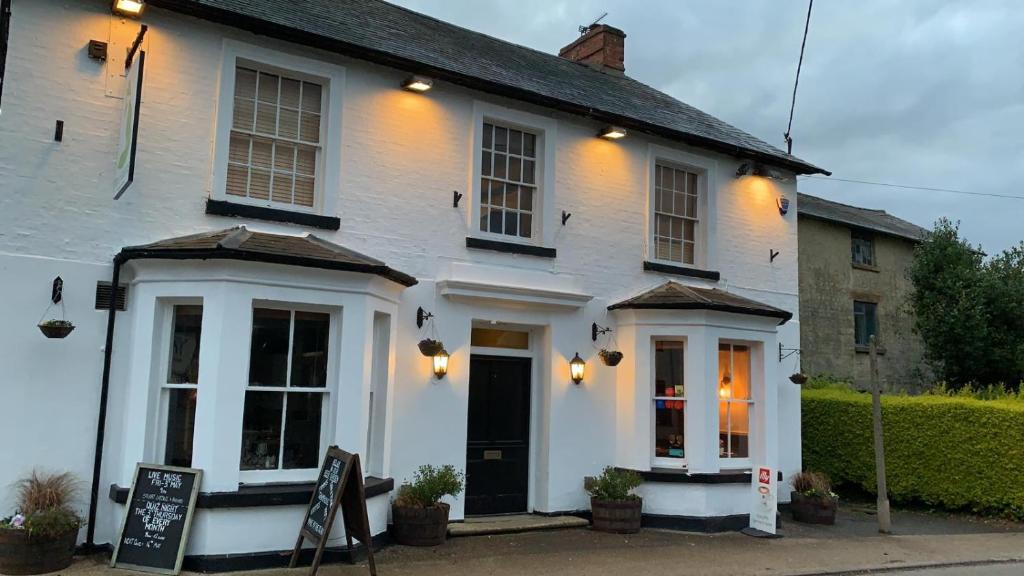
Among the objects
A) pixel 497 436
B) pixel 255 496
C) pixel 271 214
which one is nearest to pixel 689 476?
pixel 497 436

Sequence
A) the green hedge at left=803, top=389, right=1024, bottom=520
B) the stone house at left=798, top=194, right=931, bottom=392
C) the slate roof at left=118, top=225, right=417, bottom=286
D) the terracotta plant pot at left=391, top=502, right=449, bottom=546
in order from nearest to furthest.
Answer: the slate roof at left=118, top=225, right=417, bottom=286
the terracotta plant pot at left=391, top=502, right=449, bottom=546
the green hedge at left=803, top=389, right=1024, bottom=520
the stone house at left=798, top=194, right=931, bottom=392

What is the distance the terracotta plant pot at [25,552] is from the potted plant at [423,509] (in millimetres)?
3467

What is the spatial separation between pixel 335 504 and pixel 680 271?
6925 mm

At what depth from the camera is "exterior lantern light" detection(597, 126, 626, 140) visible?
11586mm

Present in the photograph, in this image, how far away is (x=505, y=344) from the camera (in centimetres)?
1101

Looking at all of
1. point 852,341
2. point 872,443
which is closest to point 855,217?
point 852,341

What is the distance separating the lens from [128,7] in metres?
8.20

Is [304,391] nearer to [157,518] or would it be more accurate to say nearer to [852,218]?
[157,518]

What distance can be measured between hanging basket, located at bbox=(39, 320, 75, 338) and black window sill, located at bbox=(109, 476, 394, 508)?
163 cm

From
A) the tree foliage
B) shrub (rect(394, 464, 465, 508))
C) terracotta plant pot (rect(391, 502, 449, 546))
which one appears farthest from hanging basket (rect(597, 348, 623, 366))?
the tree foliage

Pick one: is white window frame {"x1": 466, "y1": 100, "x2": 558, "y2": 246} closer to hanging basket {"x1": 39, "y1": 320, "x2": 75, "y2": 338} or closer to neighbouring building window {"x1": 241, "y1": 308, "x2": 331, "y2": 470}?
neighbouring building window {"x1": 241, "y1": 308, "x2": 331, "y2": 470}

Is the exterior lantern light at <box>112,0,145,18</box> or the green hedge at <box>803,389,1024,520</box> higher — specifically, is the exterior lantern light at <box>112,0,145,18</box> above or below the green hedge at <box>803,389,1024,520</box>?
above

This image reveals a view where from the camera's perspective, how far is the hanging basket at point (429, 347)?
9633 millimetres

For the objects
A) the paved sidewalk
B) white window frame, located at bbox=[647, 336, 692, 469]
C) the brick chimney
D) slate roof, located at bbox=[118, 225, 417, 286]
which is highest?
the brick chimney
